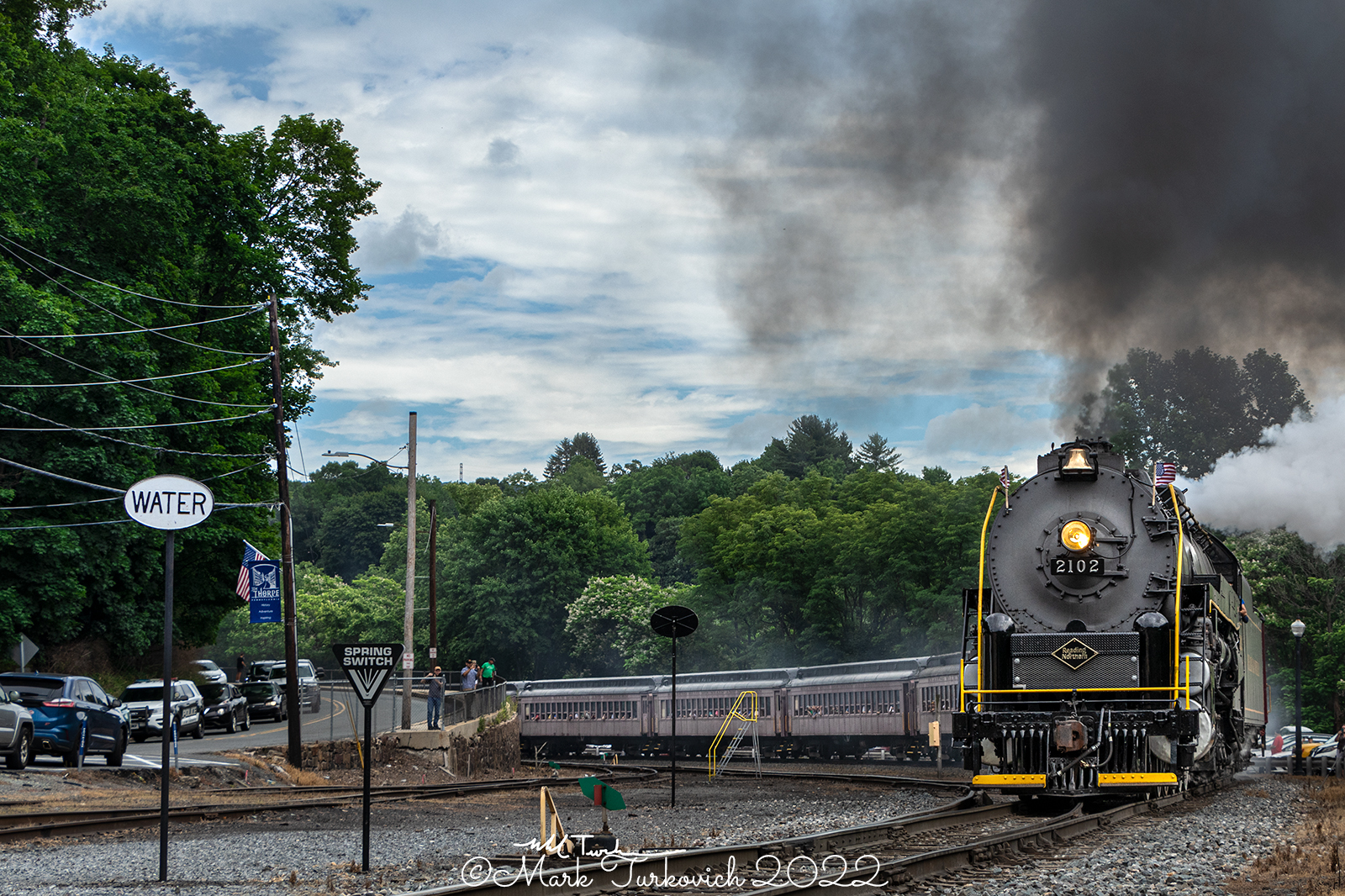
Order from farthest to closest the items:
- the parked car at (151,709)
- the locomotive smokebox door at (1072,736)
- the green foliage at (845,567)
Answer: the green foliage at (845,567)
the parked car at (151,709)
the locomotive smokebox door at (1072,736)

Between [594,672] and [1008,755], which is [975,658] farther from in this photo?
[594,672]

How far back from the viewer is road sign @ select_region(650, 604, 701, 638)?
725 inches

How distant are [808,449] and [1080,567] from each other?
121 meters

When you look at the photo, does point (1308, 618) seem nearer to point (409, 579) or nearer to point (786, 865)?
point (409, 579)

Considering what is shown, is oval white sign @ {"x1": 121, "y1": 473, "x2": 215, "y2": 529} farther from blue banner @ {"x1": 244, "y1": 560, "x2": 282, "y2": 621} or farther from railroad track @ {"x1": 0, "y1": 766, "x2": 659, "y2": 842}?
blue banner @ {"x1": 244, "y1": 560, "x2": 282, "y2": 621}

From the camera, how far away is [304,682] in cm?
5088

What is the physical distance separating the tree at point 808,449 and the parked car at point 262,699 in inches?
3604

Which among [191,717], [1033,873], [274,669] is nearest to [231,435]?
[191,717]

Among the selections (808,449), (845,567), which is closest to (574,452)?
(808,449)

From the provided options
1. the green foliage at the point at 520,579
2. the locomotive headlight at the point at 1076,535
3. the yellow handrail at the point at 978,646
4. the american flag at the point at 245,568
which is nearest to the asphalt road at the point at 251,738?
the american flag at the point at 245,568

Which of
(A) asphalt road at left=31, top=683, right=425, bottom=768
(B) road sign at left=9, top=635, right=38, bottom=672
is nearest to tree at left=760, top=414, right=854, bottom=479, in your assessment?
(A) asphalt road at left=31, top=683, right=425, bottom=768

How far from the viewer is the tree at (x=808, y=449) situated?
444ft

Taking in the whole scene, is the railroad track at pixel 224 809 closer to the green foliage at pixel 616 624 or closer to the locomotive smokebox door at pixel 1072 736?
the locomotive smokebox door at pixel 1072 736

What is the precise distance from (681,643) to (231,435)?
36.9 m
